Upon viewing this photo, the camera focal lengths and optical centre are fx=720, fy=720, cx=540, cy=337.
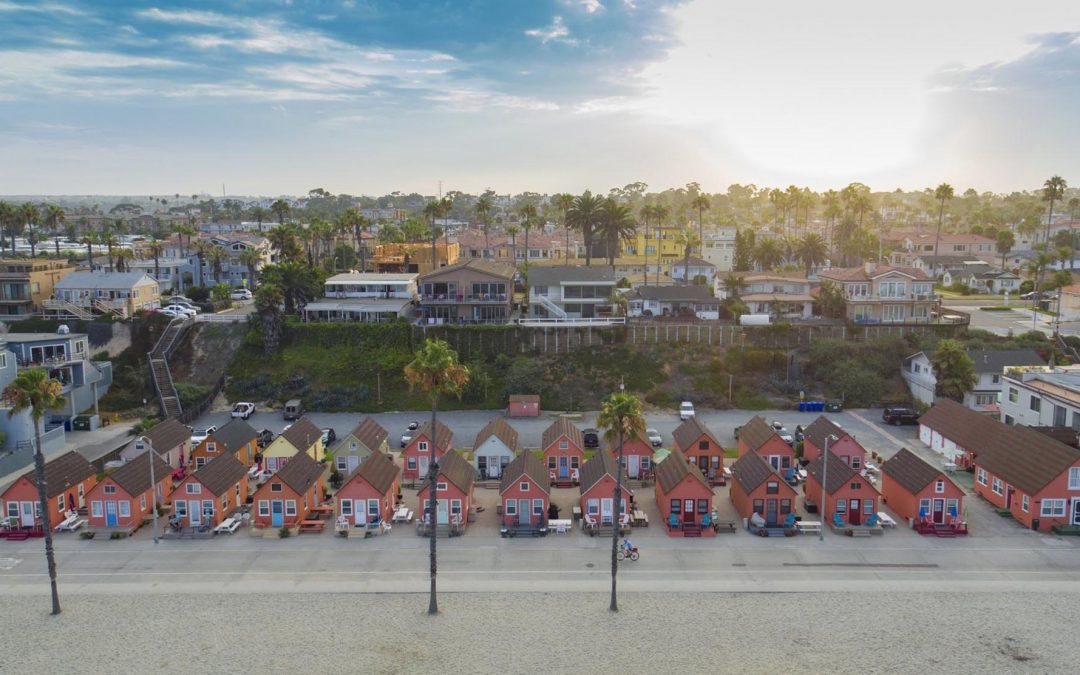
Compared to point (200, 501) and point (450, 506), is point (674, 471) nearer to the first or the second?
point (450, 506)

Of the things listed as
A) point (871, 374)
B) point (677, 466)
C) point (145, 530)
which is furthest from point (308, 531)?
point (871, 374)

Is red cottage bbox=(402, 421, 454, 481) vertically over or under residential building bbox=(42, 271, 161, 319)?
under

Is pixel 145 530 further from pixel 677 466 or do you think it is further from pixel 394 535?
pixel 677 466

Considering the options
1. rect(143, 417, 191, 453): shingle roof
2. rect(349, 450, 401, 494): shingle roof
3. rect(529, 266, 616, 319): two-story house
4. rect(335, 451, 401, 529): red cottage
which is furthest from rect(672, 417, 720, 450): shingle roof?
rect(143, 417, 191, 453): shingle roof

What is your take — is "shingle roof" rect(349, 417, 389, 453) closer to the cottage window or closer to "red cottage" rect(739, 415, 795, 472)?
"red cottage" rect(739, 415, 795, 472)

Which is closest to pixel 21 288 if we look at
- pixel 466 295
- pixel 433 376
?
pixel 466 295

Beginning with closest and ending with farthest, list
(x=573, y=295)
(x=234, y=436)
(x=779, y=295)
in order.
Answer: (x=234, y=436), (x=573, y=295), (x=779, y=295)
